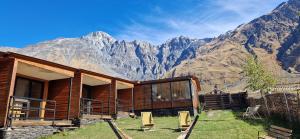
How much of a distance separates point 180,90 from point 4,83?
17.3 meters

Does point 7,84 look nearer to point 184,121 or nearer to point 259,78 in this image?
point 184,121

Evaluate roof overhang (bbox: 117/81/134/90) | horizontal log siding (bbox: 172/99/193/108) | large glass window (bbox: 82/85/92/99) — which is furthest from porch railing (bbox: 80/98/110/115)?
horizontal log siding (bbox: 172/99/193/108)

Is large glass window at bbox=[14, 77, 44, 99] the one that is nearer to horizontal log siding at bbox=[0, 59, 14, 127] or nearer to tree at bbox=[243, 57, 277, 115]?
horizontal log siding at bbox=[0, 59, 14, 127]

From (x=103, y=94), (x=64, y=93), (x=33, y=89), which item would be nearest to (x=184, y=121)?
(x=64, y=93)

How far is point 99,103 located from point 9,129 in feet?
38.9

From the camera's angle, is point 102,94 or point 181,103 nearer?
point 102,94

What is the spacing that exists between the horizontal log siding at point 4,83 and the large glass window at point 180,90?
16942mm

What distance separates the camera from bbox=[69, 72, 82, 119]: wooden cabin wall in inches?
728

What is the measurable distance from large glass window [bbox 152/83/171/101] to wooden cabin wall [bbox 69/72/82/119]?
36.6 ft

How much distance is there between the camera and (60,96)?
1931cm

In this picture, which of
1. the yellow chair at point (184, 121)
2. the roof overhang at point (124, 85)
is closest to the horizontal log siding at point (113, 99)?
the roof overhang at point (124, 85)

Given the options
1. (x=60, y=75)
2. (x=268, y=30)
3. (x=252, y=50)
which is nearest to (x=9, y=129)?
(x=60, y=75)

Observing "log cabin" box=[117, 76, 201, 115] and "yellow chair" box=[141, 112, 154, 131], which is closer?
"yellow chair" box=[141, 112, 154, 131]

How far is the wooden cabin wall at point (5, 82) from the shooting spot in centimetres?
1340
